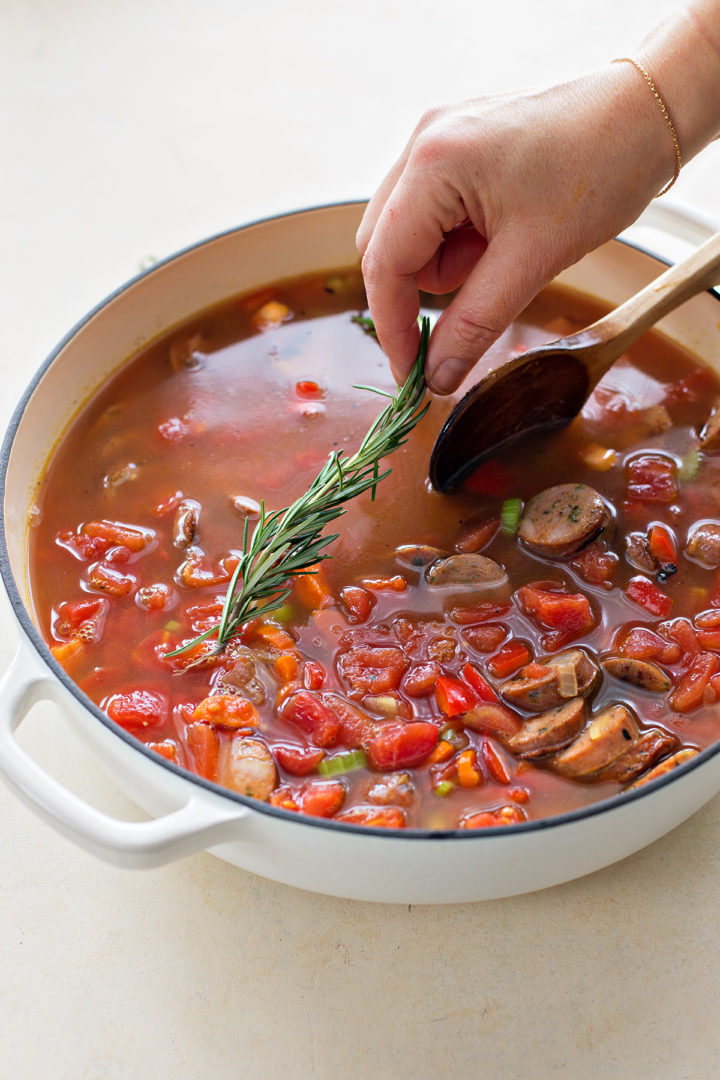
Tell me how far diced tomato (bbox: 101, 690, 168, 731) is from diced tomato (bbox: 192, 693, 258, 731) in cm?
8

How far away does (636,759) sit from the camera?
6.39 feet

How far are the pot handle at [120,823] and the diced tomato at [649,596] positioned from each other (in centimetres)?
A: 104

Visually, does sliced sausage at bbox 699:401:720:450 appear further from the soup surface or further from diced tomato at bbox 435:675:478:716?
diced tomato at bbox 435:675:478:716

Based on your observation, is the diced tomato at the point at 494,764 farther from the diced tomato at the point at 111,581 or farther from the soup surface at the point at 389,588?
the diced tomato at the point at 111,581

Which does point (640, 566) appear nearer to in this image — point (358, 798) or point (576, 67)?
point (358, 798)

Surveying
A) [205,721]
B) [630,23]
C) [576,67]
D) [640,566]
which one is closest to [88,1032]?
[205,721]

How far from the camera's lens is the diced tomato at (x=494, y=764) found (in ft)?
6.41

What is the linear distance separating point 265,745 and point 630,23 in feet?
12.0

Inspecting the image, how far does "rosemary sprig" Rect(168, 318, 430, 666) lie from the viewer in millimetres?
2100

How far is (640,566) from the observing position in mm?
2285

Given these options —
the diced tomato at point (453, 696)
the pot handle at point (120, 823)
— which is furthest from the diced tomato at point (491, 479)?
the pot handle at point (120, 823)

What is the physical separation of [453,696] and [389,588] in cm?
33

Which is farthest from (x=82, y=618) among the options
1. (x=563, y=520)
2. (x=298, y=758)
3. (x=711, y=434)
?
(x=711, y=434)

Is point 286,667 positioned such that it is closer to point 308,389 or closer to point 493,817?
point 493,817
